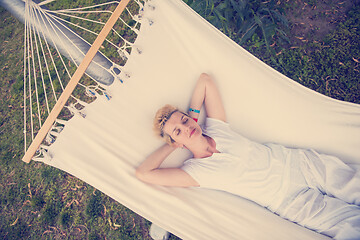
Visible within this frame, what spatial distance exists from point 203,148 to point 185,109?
A: 0.39 metres

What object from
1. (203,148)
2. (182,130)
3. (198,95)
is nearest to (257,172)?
(203,148)

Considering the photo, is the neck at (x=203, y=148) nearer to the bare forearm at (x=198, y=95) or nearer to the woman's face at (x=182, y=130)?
the woman's face at (x=182, y=130)

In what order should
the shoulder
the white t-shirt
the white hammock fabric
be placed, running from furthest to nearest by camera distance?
the shoulder < the white t-shirt < the white hammock fabric

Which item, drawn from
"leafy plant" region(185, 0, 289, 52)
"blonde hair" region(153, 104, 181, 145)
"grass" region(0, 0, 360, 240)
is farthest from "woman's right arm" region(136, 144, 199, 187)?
"leafy plant" region(185, 0, 289, 52)

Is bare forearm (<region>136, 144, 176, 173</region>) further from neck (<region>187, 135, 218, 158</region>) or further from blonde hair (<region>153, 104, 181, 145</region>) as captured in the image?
neck (<region>187, 135, 218, 158</region>)

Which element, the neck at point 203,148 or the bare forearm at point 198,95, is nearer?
the neck at point 203,148

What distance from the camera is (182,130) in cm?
171

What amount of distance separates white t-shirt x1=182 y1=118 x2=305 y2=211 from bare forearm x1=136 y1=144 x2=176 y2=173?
6.5 inches

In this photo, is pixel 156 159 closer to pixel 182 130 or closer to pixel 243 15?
pixel 182 130

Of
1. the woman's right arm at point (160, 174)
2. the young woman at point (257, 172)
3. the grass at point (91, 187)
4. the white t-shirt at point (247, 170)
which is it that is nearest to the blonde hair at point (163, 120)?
the young woman at point (257, 172)

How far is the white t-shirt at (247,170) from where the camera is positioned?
1729mm

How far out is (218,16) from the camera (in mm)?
2410

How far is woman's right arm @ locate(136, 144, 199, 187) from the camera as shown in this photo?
1693 mm

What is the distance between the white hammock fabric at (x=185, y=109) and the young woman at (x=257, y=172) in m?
0.10
